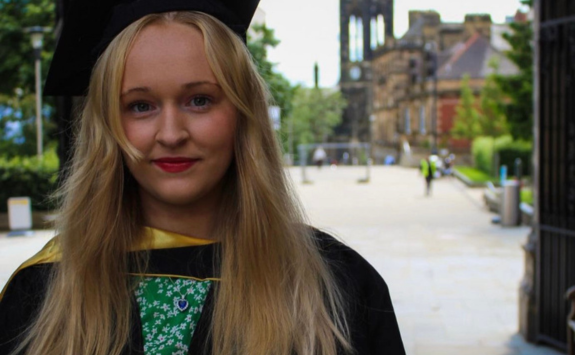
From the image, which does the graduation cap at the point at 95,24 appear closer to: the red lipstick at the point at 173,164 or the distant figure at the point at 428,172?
the red lipstick at the point at 173,164

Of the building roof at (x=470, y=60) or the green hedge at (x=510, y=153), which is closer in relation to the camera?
the green hedge at (x=510, y=153)

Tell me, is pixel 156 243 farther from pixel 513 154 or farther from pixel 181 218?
pixel 513 154

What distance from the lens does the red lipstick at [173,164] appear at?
1722mm

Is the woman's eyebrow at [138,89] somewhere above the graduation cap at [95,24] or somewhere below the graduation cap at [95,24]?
below

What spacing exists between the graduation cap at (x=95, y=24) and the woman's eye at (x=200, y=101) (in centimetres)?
19

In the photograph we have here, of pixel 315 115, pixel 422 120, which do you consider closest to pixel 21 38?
pixel 422 120

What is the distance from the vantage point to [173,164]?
172 centimetres

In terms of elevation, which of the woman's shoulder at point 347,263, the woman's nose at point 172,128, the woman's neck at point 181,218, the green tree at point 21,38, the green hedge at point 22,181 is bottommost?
the green hedge at point 22,181

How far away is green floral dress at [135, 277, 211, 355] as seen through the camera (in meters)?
1.71

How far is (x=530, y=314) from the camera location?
733cm

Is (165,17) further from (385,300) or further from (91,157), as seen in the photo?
(385,300)

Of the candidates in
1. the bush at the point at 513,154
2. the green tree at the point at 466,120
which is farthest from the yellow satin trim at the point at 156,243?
the green tree at the point at 466,120

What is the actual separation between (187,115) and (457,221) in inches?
683

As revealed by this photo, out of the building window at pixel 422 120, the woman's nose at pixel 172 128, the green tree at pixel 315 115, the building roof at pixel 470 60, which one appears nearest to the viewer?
the woman's nose at pixel 172 128
